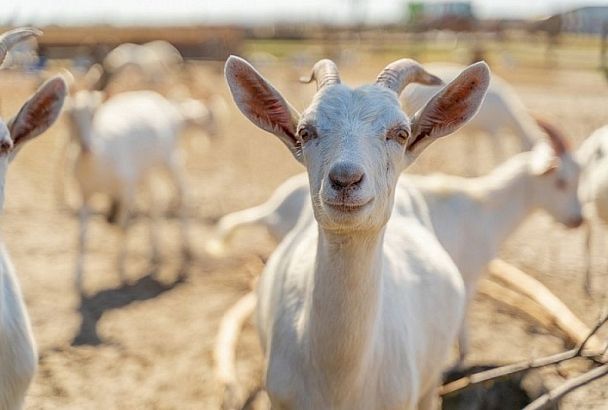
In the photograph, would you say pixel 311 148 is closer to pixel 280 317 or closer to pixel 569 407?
pixel 280 317

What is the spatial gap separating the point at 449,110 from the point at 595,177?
321 centimetres

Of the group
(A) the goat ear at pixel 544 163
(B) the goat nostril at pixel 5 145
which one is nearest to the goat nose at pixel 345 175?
(B) the goat nostril at pixel 5 145

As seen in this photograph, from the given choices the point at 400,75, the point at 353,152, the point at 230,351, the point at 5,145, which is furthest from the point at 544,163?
the point at 5,145

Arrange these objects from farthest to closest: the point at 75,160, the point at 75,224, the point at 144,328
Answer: the point at 75,224 → the point at 75,160 → the point at 144,328

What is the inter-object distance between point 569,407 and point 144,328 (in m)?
2.97

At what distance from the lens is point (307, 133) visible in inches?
111

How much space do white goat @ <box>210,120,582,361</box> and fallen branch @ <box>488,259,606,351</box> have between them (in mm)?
326

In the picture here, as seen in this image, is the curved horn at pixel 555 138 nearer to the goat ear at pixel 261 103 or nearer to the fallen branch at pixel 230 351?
the fallen branch at pixel 230 351

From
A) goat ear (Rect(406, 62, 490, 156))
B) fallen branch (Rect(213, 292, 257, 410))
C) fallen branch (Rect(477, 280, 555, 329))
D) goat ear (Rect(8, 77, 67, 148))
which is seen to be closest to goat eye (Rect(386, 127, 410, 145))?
goat ear (Rect(406, 62, 490, 156))

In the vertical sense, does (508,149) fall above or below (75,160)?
below

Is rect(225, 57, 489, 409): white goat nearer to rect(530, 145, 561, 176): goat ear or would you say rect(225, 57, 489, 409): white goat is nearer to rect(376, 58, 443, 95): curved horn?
rect(376, 58, 443, 95): curved horn

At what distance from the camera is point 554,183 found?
18.5 feet

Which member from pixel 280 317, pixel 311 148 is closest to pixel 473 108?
pixel 311 148

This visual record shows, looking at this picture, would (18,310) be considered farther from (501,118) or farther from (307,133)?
(501,118)
